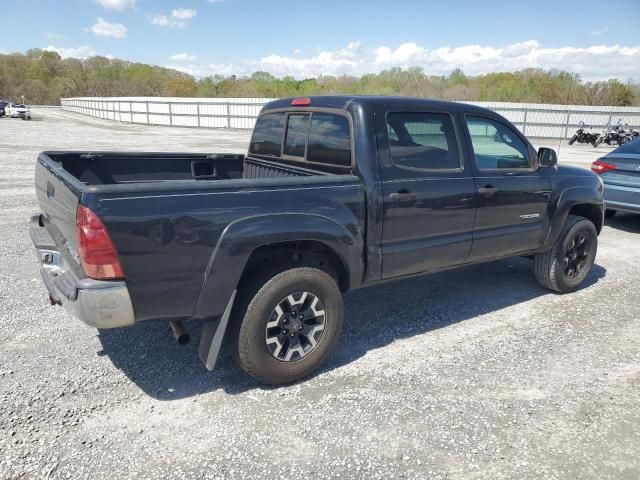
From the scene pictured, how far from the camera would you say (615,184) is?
7.58m

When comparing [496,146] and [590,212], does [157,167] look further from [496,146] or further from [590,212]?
[590,212]

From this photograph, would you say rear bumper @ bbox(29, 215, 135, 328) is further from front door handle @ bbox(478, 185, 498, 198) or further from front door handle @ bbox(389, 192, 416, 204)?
front door handle @ bbox(478, 185, 498, 198)

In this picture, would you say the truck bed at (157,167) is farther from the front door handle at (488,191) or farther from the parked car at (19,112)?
the parked car at (19,112)

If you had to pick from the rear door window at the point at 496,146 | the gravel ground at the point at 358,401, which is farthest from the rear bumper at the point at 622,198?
the rear door window at the point at 496,146

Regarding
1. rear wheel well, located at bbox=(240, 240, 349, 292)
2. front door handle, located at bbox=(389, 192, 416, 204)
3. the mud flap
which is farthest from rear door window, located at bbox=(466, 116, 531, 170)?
the mud flap

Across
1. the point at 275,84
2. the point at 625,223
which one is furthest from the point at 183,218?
the point at 275,84

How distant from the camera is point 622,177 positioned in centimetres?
746

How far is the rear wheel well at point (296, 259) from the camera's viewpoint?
3.08 m

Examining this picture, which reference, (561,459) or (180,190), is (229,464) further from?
(561,459)

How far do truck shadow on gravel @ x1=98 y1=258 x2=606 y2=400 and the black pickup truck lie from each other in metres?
0.38

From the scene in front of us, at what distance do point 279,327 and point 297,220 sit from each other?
748 mm

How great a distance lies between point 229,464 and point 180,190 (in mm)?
1508

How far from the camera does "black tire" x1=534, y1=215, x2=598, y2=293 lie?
484 centimetres

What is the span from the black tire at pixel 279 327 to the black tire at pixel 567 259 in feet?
8.93
